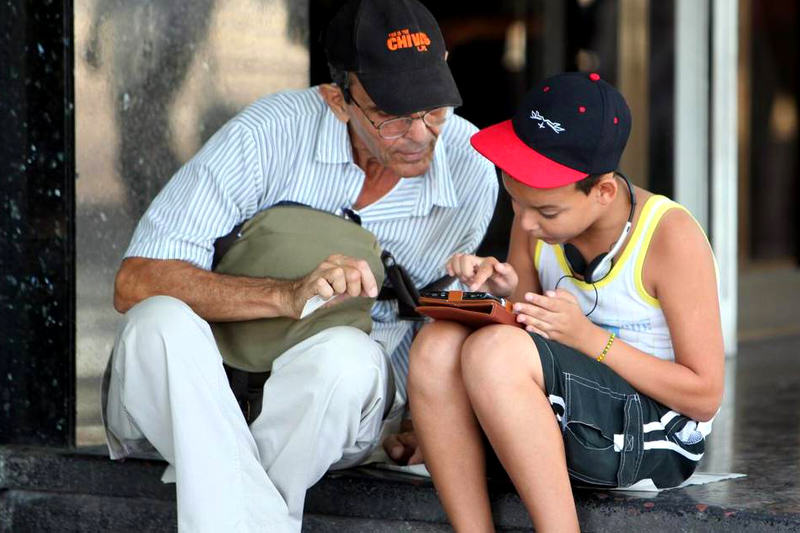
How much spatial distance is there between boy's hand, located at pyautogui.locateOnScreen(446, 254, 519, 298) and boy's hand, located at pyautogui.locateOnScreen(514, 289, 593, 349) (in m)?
0.17

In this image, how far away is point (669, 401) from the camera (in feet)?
8.66

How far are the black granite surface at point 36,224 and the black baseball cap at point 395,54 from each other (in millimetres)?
878

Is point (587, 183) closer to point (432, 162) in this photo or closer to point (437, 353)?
point (437, 353)

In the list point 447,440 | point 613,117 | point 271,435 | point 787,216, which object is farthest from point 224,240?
point 787,216

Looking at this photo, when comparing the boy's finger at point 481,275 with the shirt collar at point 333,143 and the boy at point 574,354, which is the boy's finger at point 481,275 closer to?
the boy at point 574,354

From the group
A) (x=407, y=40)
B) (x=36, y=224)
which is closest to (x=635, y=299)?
(x=407, y=40)

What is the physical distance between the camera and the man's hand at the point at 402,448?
3.10m

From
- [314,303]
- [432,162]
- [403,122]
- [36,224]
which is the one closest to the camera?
[314,303]

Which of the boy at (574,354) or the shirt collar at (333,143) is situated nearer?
the boy at (574,354)

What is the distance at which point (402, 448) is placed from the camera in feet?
10.2

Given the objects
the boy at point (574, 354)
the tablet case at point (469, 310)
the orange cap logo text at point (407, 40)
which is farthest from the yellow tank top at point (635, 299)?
the orange cap logo text at point (407, 40)

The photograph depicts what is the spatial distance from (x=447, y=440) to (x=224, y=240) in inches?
31.4

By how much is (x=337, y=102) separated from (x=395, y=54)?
0.81ft

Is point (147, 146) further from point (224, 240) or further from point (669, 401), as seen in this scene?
point (669, 401)
